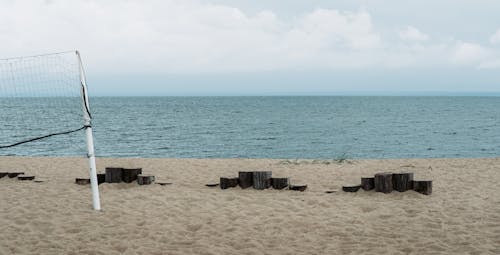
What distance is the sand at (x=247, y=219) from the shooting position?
22.1ft

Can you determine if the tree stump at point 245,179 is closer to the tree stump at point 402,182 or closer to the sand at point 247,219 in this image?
the sand at point 247,219

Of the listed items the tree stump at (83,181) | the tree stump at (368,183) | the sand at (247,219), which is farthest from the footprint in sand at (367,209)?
the tree stump at (83,181)

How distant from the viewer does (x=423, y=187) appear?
10.0 metres

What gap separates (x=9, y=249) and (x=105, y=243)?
1.27m

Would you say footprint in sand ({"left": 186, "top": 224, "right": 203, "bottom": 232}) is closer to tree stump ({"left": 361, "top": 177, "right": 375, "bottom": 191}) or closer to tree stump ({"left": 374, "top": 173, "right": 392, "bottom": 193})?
tree stump ({"left": 361, "top": 177, "right": 375, "bottom": 191})

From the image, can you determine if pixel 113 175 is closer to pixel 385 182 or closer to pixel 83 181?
pixel 83 181

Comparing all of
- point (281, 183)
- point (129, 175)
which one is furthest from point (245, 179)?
point (129, 175)

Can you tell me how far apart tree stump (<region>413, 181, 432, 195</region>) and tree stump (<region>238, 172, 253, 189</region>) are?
11.4 ft

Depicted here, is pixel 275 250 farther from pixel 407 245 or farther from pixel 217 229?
pixel 407 245

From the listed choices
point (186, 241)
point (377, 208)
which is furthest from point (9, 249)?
point (377, 208)

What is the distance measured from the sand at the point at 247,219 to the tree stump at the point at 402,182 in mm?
185

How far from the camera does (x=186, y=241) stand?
6992 mm

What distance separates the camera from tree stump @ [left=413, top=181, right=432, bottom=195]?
9980 mm

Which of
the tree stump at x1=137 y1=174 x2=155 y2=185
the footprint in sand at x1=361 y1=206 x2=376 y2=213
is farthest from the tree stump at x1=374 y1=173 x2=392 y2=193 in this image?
the tree stump at x1=137 y1=174 x2=155 y2=185
